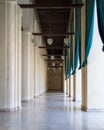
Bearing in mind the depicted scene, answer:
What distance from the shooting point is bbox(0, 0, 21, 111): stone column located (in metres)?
14.8

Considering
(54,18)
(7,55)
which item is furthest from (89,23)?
(54,18)

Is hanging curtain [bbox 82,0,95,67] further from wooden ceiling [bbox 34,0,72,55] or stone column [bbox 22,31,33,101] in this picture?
wooden ceiling [bbox 34,0,72,55]

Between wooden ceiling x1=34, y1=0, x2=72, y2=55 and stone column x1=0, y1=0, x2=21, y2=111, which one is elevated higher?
wooden ceiling x1=34, y1=0, x2=72, y2=55

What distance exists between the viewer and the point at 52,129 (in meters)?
8.98

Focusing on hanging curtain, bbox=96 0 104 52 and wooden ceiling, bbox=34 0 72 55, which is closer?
hanging curtain, bbox=96 0 104 52

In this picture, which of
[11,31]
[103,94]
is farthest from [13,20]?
[103,94]

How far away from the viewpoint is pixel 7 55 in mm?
15016

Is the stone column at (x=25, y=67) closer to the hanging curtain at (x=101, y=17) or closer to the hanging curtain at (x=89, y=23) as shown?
the hanging curtain at (x=89, y=23)

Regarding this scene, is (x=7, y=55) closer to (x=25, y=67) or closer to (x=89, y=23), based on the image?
(x=89, y=23)

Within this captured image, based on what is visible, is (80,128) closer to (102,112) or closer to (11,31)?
(102,112)

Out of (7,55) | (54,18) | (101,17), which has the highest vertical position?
(54,18)

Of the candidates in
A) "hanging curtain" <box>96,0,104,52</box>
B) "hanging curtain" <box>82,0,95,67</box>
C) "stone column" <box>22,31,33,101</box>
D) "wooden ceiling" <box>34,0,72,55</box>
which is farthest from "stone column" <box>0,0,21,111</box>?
"wooden ceiling" <box>34,0,72,55</box>

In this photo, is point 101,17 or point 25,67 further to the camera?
point 25,67

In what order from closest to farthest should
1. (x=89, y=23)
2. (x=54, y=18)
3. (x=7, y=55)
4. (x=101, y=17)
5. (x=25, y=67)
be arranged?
(x=101, y=17) → (x=89, y=23) → (x=7, y=55) → (x=25, y=67) → (x=54, y=18)
